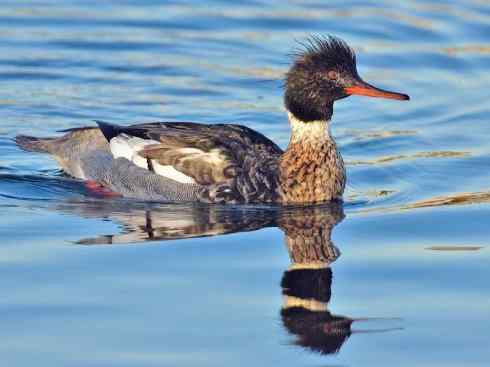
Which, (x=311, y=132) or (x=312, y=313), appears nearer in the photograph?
(x=312, y=313)

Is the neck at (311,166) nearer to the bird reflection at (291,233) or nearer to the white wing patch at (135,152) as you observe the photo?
Result: the bird reflection at (291,233)

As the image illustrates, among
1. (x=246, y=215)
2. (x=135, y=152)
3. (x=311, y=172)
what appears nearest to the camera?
(x=246, y=215)

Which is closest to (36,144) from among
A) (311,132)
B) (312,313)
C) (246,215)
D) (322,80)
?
(246,215)

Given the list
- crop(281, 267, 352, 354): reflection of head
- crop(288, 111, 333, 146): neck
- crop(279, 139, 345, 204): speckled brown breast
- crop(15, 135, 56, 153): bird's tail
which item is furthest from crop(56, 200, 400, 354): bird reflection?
crop(15, 135, 56, 153): bird's tail

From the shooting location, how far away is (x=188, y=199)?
12.8 meters

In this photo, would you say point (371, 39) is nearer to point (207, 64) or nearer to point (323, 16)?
point (323, 16)

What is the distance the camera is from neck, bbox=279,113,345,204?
500 inches

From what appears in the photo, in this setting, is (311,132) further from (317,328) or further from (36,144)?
(317,328)

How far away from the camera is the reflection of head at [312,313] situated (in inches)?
349

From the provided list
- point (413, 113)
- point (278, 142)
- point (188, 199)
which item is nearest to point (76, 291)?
point (188, 199)

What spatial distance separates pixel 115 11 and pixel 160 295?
11140 mm

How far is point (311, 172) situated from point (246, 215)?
937mm

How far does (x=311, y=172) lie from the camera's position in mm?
12773

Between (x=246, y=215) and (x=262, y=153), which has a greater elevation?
(x=262, y=153)
